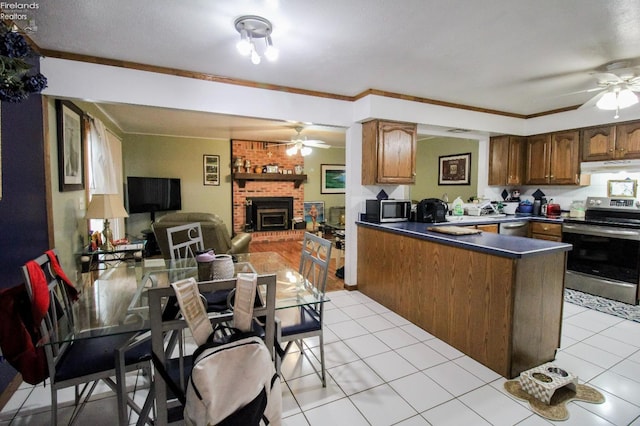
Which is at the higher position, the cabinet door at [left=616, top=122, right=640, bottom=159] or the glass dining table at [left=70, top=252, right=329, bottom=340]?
the cabinet door at [left=616, top=122, right=640, bottom=159]

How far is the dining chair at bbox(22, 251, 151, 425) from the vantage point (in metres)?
1.40

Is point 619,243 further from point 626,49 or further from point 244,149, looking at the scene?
point 244,149

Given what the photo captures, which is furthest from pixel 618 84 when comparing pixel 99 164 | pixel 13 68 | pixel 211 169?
pixel 211 169

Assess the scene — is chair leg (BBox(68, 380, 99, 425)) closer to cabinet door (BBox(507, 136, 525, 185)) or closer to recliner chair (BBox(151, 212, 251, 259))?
recliner chair (BBox(151, 212, 251, 259))


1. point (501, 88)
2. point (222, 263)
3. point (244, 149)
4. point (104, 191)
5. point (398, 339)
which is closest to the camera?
point (222, 263)

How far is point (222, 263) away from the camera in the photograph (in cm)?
171

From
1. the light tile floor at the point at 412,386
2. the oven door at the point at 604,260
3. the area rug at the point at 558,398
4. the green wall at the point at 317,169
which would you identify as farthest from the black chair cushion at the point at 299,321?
the green wall at the point at 317,169

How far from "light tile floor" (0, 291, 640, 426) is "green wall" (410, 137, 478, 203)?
354 centimetres

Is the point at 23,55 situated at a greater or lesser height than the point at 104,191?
greater

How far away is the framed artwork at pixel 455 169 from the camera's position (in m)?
5.96

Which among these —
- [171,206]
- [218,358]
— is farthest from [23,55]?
[171,206]

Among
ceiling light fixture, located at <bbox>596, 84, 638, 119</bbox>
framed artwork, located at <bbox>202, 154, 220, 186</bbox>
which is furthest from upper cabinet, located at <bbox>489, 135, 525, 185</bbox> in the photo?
framed artwork, located at <bbox>202, 154, 220, 186</bbox>

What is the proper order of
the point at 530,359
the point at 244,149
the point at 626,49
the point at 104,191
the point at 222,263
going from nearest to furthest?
1. the point at 222,263
2. the point at 530,359
3. the point at 626,49
4. the point at 104,191
5. the point at 244,149

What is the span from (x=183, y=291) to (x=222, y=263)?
61 centimetres
